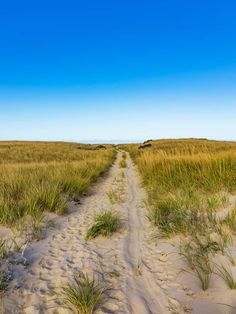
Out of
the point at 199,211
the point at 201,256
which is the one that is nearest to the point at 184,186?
the point at 199,211

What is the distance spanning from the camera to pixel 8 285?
9.63 ft

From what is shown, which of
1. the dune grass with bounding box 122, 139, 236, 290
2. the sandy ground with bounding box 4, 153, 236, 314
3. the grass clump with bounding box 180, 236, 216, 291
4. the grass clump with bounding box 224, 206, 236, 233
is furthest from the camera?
the grass clump with bounding box 224, 206, 236, 233

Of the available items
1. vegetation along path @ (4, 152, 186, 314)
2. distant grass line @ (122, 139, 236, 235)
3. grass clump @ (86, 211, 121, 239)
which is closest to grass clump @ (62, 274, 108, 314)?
vegetation along path @ (4, 152, 186, 314)

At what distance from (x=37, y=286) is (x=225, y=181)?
17.9 ft

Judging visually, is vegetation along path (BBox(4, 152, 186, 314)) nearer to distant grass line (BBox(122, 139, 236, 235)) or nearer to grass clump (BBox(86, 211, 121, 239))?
grass clump (BBox(86, 211, 121, 239))

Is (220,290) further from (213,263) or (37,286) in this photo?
(37,286)

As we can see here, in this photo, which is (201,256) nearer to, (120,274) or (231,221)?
(231,221)

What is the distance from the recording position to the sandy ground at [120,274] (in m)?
2.58

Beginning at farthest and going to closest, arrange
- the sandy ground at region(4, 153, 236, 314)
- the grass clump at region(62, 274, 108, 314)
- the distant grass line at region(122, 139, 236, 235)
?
the distant grass line at region(122, 139, 236, 235) → the sandy ground at region(4, 153, 236, 314) → the grass clump at region(62, 274, 108, 314)

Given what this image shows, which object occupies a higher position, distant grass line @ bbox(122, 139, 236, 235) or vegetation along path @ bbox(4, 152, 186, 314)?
distant grass line @ bbox(122, 139, 236, 235)

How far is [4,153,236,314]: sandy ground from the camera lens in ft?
8.46

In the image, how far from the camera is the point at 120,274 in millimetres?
3244

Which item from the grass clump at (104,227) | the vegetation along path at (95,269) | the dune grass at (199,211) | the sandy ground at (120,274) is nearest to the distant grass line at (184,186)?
the dune grass at (199,211)

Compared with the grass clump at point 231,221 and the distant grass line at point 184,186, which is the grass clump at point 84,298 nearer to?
the distant grass line at point 184,186
